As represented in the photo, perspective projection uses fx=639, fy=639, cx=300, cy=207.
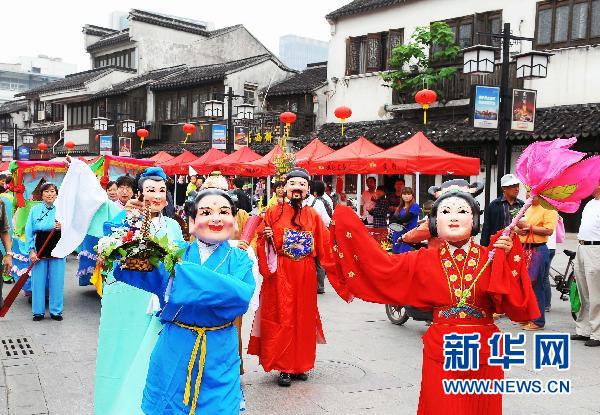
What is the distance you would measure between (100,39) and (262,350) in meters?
40.5

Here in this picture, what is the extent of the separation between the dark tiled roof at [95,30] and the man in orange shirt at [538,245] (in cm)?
3910

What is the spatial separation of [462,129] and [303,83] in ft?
35.6

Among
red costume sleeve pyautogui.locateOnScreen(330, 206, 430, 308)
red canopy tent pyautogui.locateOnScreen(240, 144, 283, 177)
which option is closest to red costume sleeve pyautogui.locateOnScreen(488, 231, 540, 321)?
red costume sleeve pyautogui.locateOnScreen(330, 206, 430, 308)

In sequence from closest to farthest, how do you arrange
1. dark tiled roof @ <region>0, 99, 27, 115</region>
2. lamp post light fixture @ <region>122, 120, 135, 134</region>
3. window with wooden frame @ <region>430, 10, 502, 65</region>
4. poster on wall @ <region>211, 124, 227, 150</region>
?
window with wooden frame @ <region>430, 10, 502, 65</region> < poster on wall @ <region>211, 124, 227, 150</region> < lamp post light fixture @ <region>122, 120, 135, 134</region> < dark tiled roof @ <region>0, 99, 27, 115</region>

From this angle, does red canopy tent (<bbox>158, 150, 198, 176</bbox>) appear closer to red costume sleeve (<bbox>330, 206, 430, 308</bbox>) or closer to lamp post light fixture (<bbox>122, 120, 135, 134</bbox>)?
lamp post light fixture (<bbox>122, 120, 135, 134</bbox>)

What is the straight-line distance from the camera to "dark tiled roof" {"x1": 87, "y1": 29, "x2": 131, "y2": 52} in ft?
126

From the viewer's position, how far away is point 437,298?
3.72 m

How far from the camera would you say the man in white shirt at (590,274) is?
7.08 metres

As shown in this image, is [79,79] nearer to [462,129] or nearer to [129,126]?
[129,126]

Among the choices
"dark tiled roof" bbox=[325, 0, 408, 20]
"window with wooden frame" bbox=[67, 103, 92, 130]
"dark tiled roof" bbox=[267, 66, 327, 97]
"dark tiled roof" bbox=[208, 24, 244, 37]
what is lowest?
"window with wooden frame" bbox=[67, 103, 92, 130]

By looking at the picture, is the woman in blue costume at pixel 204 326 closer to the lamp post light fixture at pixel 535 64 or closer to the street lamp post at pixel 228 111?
the lamp post light fixture at pixel 535 64

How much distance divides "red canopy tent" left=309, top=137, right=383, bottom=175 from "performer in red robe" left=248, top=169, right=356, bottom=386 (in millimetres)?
7361

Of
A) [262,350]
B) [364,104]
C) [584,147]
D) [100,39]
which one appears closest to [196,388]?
[262,350]

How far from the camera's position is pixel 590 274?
7160 millimetres
